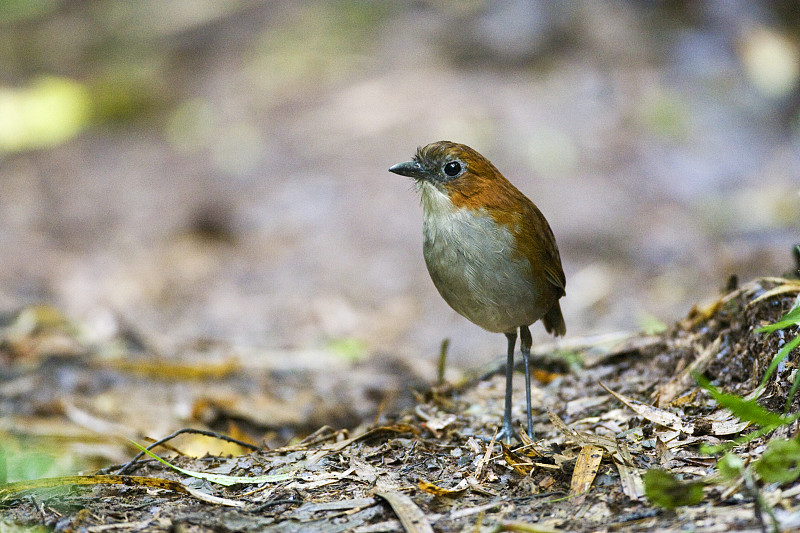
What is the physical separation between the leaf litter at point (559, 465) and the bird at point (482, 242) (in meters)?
0.53

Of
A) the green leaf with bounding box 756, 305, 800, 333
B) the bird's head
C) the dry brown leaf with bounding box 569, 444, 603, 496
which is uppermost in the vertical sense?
the bird's head

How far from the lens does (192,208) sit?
9.70 m

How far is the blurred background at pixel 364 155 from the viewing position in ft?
25.7

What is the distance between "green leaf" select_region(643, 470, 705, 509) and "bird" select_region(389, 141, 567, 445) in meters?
1.39

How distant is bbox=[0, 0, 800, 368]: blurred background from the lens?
7832 mm

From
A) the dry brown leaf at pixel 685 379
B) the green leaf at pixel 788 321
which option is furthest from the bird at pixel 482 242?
the green leaf at pixel 788 321

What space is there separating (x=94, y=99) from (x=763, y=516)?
12.0 m

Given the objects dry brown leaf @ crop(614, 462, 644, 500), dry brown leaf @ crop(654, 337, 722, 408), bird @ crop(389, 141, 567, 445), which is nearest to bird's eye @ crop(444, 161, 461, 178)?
bird @ crop(389, 141, 567, 445)

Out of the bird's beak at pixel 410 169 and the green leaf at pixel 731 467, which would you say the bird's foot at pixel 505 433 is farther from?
the green leaf at pixel 731 467

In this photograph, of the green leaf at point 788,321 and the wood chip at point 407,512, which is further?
the green leaf at point 788,321

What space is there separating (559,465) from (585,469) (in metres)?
0.13

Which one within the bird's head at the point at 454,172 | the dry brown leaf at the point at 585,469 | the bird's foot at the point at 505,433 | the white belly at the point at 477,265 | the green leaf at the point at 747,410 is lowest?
the green leaf at the point at 747,410

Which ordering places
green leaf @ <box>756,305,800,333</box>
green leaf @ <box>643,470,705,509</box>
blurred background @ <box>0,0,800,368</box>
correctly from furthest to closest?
blurred background @ <box>0,0,800,368</box> → green leaf @ <box>756,305,800,333</box> → green leaf @ <box>643,470,705,509</box>

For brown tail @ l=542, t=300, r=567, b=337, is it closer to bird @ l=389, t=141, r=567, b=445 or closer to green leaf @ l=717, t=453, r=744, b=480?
bird @ l=389, t=141, r=567, b=445
